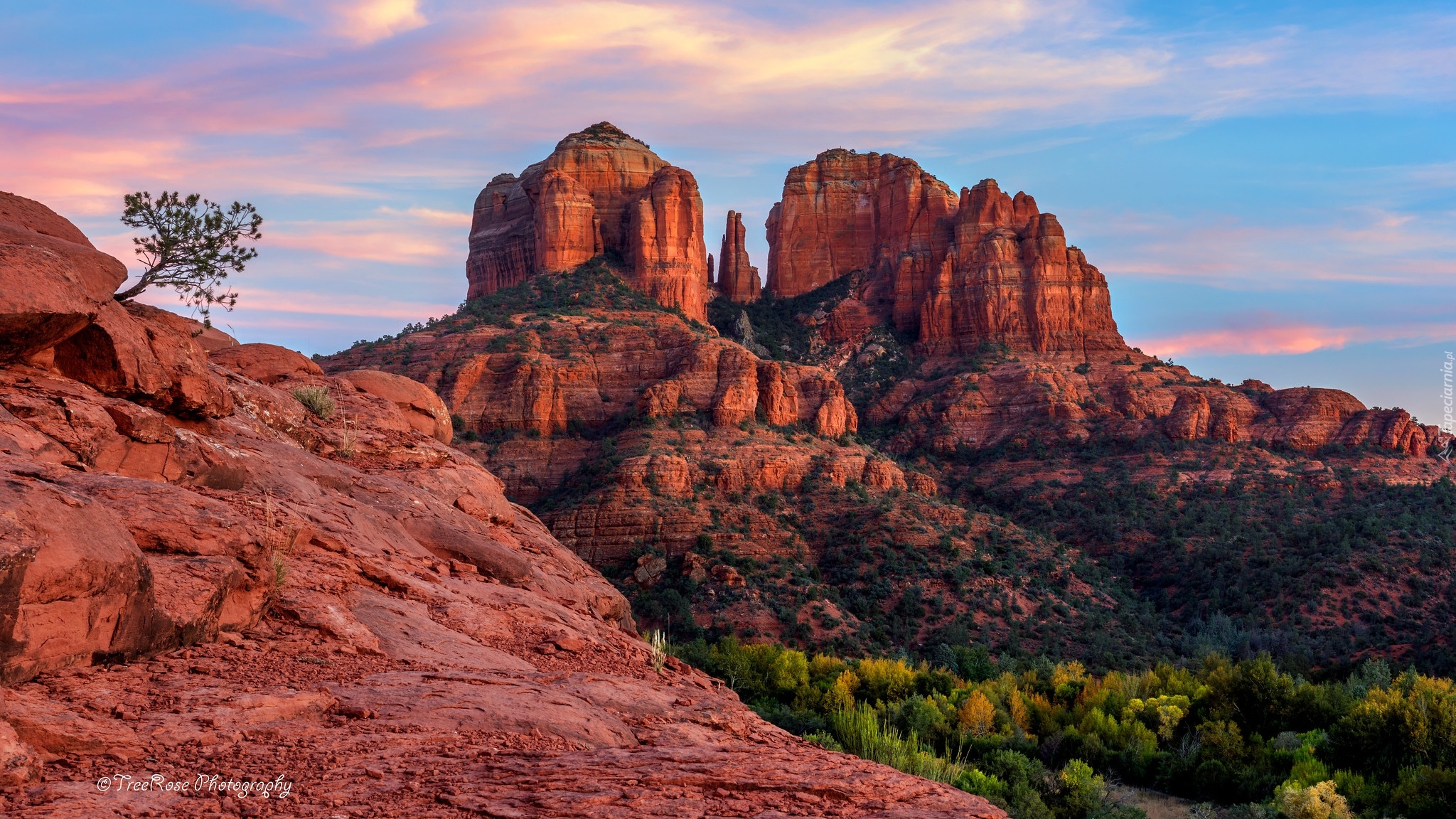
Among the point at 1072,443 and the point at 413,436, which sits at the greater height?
the point at 1072,443

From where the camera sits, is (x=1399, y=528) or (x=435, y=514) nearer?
(x=435, y=514)

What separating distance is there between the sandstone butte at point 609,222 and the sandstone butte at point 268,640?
75545mm

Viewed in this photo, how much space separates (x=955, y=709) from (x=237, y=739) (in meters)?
22.5

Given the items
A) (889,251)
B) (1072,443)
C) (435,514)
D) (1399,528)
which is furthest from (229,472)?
(889,251)

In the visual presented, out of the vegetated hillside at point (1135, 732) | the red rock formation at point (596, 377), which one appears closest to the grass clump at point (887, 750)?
the vegetated hillside at point (1135, 732)

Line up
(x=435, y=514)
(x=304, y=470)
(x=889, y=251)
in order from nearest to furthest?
(x=304, y=470) < (x=435, y=514) < (x=889, y=251)

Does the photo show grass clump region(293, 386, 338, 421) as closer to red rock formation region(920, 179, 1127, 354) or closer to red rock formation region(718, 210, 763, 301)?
red rock formation region(920, 179, 1127, 354)

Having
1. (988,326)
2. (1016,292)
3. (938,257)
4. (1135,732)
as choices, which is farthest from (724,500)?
(938,257)

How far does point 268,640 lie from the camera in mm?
8953

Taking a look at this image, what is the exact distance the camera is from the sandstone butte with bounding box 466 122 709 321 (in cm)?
9000

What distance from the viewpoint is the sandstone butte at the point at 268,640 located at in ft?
21.1

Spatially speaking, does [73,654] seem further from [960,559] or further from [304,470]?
[960,559]

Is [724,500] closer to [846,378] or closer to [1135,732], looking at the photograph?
[846,378]

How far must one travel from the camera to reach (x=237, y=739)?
679 centimetres
